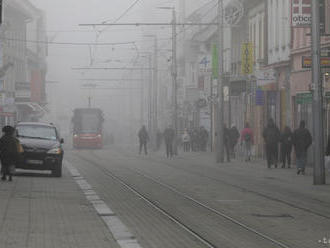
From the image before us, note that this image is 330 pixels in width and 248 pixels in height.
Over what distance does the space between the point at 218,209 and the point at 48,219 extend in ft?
12.1

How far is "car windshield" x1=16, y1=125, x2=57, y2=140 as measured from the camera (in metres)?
28.9

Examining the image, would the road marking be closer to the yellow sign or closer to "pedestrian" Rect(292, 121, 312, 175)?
"pedestrian" Rect(292, 121, 312, 175)

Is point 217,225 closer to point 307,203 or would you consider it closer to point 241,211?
point 241,211

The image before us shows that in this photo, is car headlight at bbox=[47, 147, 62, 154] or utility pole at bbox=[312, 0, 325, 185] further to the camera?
car headlight at bbox=[47, 147, 62, 154]

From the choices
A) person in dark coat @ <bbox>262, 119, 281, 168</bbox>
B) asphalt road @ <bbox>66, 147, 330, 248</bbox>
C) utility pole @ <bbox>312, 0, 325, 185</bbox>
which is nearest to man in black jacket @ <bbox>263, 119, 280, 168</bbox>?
person in dark coat @ <bbox>262, 119, 281, 168</bbox>

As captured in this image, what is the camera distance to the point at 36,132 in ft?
95.7

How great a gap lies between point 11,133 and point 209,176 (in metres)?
7.66

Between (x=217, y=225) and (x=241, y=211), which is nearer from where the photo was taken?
(x=217, y=225)

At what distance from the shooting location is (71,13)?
641 ft

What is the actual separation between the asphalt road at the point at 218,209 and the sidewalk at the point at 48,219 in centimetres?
53

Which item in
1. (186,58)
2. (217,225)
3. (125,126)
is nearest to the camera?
(217,225)

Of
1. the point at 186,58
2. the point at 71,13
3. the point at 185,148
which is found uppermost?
the point at 71,13

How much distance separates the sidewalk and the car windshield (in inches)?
231

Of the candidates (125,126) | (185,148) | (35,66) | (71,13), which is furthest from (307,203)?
(71,13)
